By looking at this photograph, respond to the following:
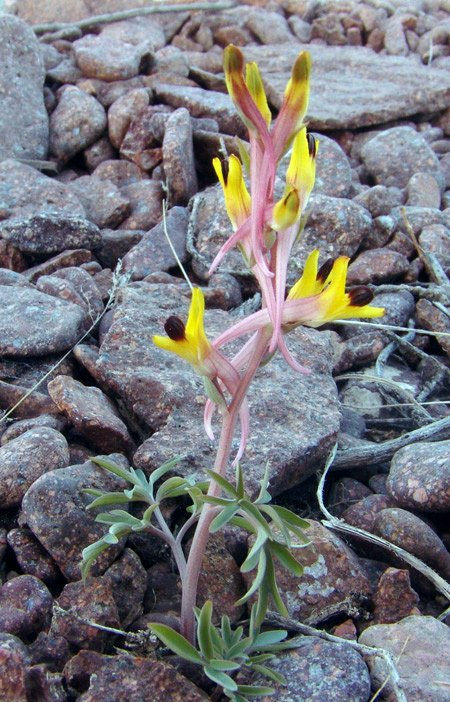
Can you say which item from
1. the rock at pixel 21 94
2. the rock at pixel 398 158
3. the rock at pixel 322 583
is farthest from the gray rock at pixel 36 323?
the rock at pixel 398 158

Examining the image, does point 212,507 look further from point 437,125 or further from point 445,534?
point 437,125

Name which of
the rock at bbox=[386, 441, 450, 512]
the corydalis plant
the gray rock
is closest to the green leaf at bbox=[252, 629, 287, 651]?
the corydalis plant

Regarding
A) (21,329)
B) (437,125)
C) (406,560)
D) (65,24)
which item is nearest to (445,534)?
(406,560)

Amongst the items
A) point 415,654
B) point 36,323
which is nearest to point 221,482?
point 415,654

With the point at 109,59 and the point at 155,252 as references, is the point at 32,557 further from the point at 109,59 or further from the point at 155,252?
the point at 109,59

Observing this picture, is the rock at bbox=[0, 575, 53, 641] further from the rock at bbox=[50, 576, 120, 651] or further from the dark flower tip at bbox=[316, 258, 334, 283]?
the dark flower tip at bbox=[316, 258, 334, 283]

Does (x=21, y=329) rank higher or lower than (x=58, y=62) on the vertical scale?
lower

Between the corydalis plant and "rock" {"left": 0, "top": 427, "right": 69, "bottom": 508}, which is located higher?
the corydalis plant
